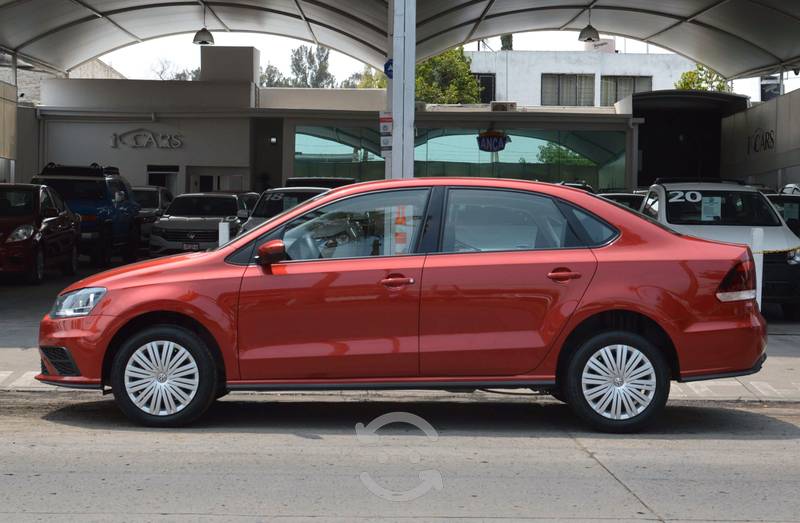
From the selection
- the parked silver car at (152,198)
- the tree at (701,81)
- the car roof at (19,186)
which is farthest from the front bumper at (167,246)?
the tree at (701,81)

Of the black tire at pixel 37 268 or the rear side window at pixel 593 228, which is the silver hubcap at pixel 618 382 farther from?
the black tire at pixel 37 268

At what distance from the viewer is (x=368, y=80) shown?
7081 cm

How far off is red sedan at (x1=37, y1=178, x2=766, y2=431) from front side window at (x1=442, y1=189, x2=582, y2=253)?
0.01 m

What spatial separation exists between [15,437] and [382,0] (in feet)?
66.0

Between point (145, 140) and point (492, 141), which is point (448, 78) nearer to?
point (492, 141)

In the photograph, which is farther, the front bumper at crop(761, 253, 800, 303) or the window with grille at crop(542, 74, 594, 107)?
the window with grille at crop(542, 74, 594, 107)

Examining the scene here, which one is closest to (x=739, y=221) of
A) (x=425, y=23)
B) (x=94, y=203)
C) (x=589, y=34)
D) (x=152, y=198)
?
(x=94, y=203)

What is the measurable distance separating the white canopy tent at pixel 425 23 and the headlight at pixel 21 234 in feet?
32.2

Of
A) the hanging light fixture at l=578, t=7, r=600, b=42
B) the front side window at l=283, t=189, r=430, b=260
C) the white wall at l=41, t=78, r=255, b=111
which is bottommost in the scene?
the front side window at l=283, t=189, r=430, b=260

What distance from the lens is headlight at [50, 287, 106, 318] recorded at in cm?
735

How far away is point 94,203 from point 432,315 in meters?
17.1

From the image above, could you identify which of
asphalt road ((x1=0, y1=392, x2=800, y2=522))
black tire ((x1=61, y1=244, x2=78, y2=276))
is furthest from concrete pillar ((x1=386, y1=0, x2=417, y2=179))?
black tire ((x1=61, y1=244, x2=78, y2=276))

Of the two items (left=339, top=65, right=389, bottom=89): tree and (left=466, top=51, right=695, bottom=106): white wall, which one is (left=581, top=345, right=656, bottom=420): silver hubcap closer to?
(left=339, top=65, right=389, bottom=89): tree

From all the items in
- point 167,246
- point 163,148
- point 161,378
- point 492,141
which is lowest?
point 161,378
